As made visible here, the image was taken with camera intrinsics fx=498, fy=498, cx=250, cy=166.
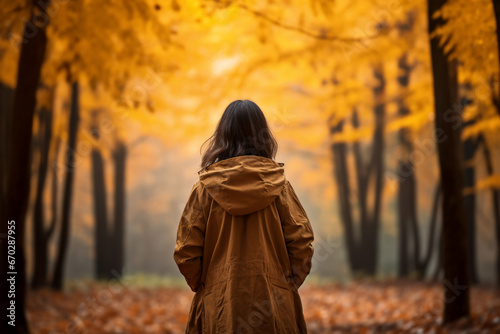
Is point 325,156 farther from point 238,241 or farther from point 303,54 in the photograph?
point 238,241

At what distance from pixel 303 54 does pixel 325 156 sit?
824cm

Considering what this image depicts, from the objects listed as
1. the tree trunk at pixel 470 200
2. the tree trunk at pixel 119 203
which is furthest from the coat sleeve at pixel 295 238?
the tree trunk at pixel 119 203

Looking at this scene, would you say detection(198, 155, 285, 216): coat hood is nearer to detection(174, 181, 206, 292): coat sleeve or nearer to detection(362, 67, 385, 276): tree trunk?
detection(174, 181, 206, 292): coat sleeve

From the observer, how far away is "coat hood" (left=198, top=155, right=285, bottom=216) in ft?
9.08

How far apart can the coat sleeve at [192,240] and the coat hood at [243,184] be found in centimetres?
14

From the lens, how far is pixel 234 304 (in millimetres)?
2732

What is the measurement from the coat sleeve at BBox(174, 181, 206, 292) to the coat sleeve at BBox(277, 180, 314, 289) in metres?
0.47

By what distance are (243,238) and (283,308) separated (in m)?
0.45

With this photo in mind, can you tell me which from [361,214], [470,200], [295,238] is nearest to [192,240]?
[295,238]

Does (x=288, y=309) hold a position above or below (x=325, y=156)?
below

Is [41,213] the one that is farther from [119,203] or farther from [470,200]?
[470,200]

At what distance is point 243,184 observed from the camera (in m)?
2.79

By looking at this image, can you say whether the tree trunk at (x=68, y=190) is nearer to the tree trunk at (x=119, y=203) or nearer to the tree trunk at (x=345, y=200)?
the tree trunk at (x=119, y=203)

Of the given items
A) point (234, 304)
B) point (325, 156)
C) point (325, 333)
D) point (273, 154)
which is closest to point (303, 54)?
point (325, 333)
